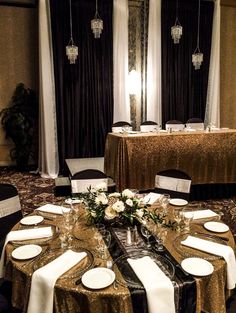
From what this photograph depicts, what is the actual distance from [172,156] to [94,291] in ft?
11.1

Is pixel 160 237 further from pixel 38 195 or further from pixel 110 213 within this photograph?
pixel 38 195

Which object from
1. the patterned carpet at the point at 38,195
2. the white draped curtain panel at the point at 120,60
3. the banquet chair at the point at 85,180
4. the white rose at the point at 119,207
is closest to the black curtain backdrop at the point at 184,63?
the white draped curtain panel at the point at 120,60

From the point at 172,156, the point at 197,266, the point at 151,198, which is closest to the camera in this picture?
the point at 197,266

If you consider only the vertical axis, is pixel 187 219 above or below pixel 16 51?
below

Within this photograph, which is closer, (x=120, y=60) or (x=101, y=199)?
(x=101, y=199)

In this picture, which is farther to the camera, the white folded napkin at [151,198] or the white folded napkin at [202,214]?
the white folded napkin at [151,198]

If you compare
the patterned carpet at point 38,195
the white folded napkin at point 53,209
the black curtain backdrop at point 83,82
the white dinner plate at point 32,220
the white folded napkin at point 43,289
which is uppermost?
the black curtain backdrop at point 83,82

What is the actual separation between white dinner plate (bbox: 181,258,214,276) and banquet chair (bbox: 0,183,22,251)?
135 cm

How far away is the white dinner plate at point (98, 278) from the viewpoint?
128 cm

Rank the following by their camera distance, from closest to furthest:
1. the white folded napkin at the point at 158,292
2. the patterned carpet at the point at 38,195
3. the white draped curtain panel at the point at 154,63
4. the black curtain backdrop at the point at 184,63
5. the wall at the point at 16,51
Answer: the white folded napkin at the point at 158,292 < the patterned carpet at the point at 38,195 < the wall at the point at 16,51 < the white draped curtain panel at the point at 154,63 < the black curtain backdrop at the point at 184,63

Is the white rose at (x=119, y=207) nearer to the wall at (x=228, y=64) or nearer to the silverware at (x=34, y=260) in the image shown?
the silverware at (x=34, y=260)

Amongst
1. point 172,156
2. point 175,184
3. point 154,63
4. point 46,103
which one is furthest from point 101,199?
point 154,63

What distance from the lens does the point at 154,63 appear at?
266 inches

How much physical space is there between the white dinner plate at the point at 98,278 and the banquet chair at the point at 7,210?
1.06 metres
